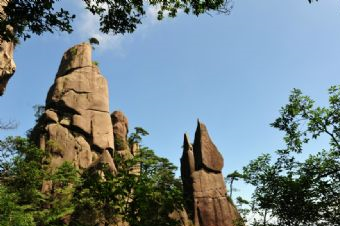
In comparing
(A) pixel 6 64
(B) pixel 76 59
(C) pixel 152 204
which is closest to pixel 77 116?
(B) pixel 76 59

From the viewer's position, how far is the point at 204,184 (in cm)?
3009

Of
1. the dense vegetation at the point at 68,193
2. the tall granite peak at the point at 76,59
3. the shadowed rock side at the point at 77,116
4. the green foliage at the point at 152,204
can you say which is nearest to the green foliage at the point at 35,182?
the dense vegetation at the point at 68,193

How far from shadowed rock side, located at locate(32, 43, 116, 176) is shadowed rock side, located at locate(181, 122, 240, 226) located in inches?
310

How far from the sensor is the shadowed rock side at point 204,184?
28.4 meters

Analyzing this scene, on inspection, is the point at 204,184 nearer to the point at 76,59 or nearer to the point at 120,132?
the point at 120,132

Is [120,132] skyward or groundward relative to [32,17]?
skyward

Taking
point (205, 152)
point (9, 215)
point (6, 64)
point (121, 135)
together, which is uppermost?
point (121, 135)

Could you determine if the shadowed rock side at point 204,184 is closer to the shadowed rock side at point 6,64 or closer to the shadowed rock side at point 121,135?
the shadowed rock side at point 121,135

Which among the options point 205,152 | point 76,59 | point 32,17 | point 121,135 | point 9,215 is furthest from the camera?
point 121,135

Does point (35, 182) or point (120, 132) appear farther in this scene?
point (120, 132)

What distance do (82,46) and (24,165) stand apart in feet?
68.2

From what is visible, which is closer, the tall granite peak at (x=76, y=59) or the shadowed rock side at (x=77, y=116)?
the shadowed rock side at (x=77, y=116)

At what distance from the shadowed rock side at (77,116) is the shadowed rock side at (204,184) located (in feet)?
25.9

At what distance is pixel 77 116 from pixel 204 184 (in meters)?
16.1
